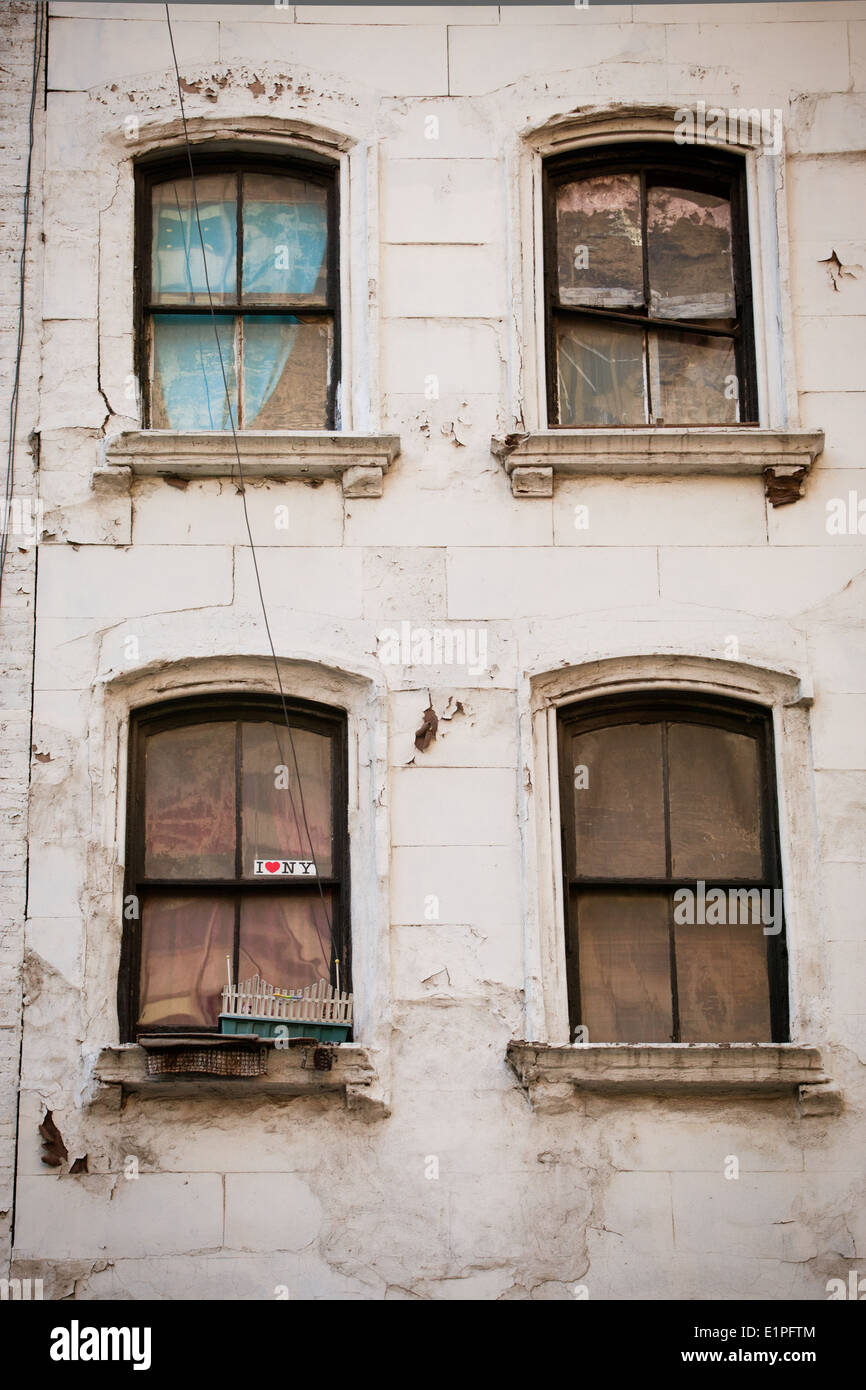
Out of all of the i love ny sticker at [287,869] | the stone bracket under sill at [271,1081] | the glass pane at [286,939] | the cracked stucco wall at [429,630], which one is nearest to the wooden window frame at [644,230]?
the cracked stucco wall at [429,630]

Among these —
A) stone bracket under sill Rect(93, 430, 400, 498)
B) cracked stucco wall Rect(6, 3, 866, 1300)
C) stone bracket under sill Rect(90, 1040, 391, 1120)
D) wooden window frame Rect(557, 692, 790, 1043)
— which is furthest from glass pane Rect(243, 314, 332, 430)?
stone bracket under sill Rect(90, 1040, 391, 1120)

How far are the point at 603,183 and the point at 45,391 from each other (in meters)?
3.28

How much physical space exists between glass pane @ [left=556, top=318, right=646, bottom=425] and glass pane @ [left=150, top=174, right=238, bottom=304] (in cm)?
183

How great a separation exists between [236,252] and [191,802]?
305cm

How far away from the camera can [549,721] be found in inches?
340

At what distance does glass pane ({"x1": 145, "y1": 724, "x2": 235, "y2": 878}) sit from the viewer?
855 centimetres

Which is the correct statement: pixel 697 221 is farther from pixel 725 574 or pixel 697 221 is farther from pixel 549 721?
pixel 549 721

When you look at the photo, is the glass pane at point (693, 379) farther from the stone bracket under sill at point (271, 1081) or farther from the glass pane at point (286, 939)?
the stone bracket under sill at point (271, 1081)

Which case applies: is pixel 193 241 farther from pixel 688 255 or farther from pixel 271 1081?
pixel 271 1081

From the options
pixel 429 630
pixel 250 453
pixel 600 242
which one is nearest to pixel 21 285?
pixel 250 453

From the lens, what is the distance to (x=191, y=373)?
933 centimetres

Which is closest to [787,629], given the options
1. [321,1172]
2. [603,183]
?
[603,183]

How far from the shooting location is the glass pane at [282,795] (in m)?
8.56
